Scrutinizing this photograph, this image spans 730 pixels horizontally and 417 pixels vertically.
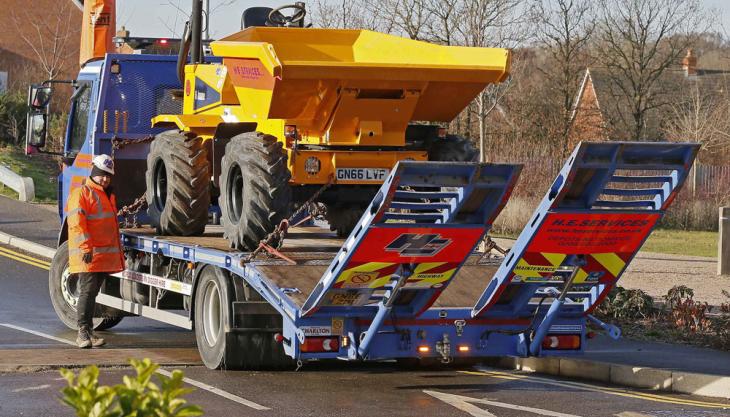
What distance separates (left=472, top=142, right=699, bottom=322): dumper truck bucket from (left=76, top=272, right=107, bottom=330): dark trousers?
437cm

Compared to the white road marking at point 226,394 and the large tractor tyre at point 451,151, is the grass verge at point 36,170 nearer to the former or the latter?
the large tractor tyre at point 451,151

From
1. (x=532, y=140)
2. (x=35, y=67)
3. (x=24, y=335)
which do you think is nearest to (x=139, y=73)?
(x=24, y=335)

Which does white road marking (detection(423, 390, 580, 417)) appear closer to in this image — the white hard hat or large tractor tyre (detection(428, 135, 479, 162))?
large tractor tyre (detection(428, 135, 479, 162))

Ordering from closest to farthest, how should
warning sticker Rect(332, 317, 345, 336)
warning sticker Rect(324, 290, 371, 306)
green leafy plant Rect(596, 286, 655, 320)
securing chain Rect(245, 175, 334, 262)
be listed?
1. warning sticker Rect(324, 290, 371, 306)
2. warning sticker Rect(332, 317, 345, 336)
3. securing chain Rect(245, 175, 334, 262)
4. green leafy plant Rect(596, 286, 655, 320)

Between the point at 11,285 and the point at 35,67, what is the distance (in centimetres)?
3879

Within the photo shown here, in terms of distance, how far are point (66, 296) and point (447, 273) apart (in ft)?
19.0

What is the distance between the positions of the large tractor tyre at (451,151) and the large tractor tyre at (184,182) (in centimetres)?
222

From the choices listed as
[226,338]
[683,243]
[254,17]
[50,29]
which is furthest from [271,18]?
[50,29]

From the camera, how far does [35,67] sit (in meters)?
55.6

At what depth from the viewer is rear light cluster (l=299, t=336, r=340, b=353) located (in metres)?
10.1

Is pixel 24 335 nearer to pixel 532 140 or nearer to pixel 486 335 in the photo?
pixel 486 335

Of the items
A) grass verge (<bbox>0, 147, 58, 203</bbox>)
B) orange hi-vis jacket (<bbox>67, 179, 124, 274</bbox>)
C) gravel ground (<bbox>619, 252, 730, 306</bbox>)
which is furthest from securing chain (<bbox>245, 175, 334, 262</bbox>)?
grass verge (<bbox>0, 147, 58, 203</bbox>)

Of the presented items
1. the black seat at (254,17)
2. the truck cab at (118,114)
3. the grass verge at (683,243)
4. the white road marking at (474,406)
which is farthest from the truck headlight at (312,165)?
the grass verge at (683,243)

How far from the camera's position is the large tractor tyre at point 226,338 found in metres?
11.1
